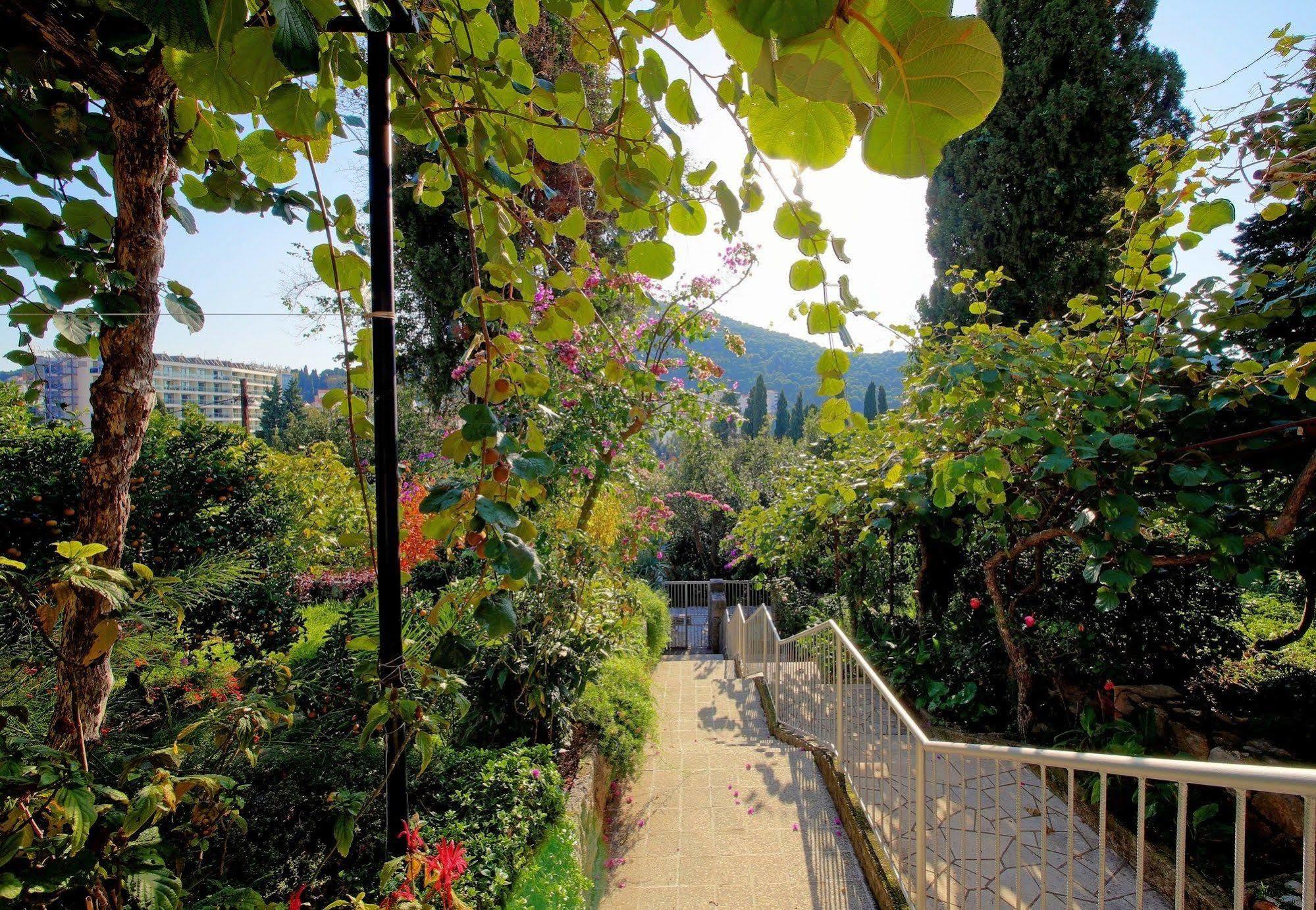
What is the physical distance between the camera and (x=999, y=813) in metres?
1.92

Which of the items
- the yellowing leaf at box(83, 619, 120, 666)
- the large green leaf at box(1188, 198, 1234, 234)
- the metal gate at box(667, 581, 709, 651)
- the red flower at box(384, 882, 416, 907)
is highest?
the large green leaf at box(1188, 198, 1234, 234)

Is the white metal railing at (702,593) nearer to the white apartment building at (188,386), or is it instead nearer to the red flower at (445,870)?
the white apartment building at (188,386)

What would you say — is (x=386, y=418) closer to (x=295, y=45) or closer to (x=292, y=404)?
(x=295, y=45)

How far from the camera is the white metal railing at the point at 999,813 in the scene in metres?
1.75

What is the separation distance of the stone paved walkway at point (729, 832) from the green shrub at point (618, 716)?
13.6 inches

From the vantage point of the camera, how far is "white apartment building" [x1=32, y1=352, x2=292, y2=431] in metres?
1.53

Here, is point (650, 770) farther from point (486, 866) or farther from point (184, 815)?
point (184, 815)

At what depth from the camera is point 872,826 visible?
295 centimetres

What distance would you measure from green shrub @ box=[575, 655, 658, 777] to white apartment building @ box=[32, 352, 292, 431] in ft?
8.89

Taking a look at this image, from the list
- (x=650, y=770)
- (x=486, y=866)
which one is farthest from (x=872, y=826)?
(x=486, y=866)

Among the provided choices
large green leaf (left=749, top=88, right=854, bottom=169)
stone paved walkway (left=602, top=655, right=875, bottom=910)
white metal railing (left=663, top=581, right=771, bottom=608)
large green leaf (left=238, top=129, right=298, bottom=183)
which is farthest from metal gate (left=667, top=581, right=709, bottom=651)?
large green leaf (left=749, top=88, right=854, bottom=169)

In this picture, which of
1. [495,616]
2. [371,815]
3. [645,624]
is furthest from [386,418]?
[645,624]

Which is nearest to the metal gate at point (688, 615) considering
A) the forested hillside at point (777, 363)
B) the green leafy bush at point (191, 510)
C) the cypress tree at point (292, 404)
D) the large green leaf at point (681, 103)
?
the green leafy bush at point (191, 510)

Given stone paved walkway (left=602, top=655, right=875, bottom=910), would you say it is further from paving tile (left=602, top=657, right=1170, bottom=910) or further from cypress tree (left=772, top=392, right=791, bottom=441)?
cypress tree (left=772, top=392, right=791, bottom=441)
